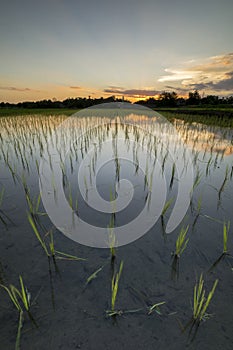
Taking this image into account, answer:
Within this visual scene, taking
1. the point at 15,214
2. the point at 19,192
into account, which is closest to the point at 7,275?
the point at 15,214

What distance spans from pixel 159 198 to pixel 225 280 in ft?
4.06

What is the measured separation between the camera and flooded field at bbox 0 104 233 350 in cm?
104

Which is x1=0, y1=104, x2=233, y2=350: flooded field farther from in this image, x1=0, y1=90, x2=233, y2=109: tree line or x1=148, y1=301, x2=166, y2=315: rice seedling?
x1=0, y1=90, x2=233, y2=109: tree line

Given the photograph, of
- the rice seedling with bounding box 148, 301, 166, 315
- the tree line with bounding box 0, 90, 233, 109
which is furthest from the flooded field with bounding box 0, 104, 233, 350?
the tree line with bounding box 0, 90, 233, 109

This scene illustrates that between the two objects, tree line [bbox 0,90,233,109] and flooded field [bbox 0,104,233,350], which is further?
tree line [bbox 0,90,233,109]

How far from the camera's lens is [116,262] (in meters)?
1.51

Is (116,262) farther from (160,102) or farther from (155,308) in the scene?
(160,102)

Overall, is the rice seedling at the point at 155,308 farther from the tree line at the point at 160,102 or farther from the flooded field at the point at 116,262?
the tree line at the point at 160,102

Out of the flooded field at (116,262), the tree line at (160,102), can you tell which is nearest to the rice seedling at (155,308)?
the flooded field at (116,262)

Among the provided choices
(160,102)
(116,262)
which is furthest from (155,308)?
(160,102)

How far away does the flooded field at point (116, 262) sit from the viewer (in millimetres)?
1042

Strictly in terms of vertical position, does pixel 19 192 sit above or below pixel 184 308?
above

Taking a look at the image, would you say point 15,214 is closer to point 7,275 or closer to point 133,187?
point 7,275

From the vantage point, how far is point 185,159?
383cm
